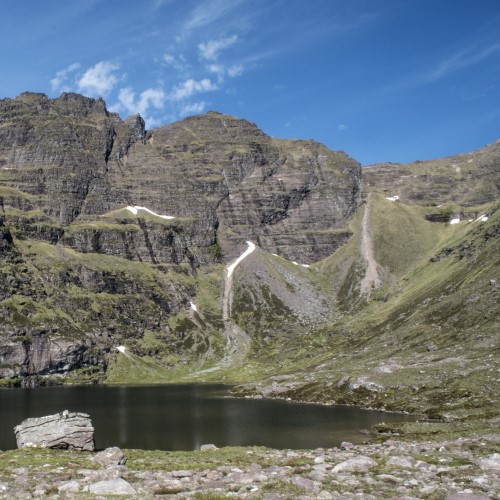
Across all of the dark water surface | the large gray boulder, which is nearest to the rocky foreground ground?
the large gray boulder

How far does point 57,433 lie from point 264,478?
31.7 metres

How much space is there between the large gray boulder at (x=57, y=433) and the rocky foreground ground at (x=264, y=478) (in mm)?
10209

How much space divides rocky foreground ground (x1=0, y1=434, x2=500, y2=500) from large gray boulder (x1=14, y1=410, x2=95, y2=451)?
33.5 ft

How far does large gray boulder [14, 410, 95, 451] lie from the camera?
54.2 meters

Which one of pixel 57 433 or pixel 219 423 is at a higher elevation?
pixel 57 433

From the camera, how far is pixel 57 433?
54969mm

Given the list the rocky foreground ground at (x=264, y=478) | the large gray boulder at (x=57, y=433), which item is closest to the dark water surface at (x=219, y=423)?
the large gray boulder at (x=57, y=433)

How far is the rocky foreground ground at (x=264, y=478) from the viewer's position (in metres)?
26.9

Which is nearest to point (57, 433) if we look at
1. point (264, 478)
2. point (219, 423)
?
point (264, 478)

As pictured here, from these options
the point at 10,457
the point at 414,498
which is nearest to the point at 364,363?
the point at 10,457

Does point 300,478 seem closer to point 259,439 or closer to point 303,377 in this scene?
point 259,439

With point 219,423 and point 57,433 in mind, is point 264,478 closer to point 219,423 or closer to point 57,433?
point 57,433

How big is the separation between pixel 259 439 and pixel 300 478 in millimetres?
48412

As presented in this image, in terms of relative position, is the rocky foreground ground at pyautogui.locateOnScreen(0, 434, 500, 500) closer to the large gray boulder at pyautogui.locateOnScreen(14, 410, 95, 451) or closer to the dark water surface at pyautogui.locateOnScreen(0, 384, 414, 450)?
the large gray boulder at pyautogui.locateOnScreen(14, 410, 95, 451)
